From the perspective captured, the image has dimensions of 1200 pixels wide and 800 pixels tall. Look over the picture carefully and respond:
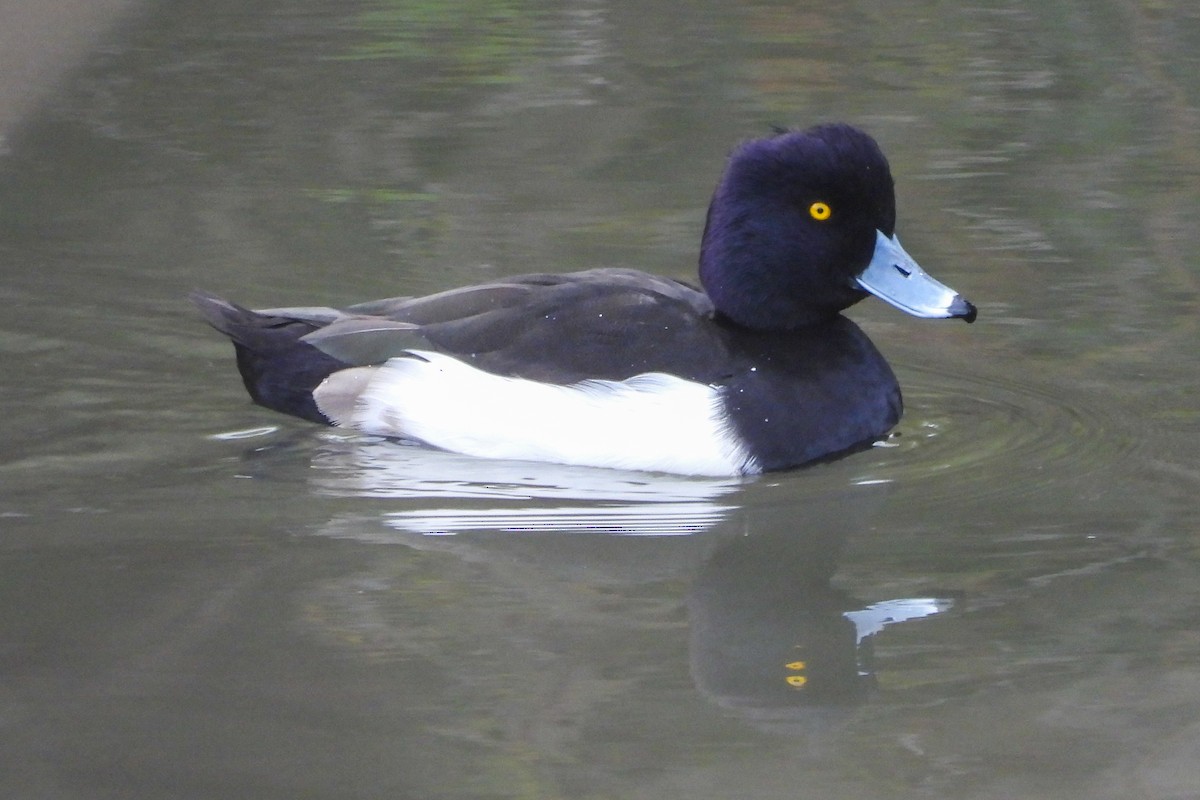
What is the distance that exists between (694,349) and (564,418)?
476mm

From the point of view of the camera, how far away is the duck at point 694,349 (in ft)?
18.7

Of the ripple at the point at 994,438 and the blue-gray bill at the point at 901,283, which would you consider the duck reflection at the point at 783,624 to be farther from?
the blue-gray bill at the point at 901,283

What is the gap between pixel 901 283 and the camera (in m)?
5.96

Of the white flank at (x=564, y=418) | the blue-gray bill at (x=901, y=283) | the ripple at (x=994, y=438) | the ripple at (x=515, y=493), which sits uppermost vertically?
the blue-gray bill at (x=901, y=283)

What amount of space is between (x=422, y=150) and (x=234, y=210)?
1.35 m

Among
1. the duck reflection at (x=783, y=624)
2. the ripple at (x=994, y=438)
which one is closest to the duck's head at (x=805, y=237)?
the ripple at (x=994, y=438)

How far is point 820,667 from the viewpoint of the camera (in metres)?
4.39

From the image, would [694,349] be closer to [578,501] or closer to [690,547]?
[578,501]

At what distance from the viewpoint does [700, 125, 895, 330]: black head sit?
5820 mm

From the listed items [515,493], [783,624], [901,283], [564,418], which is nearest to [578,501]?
[515,493]

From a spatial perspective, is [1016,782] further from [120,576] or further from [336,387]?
[336,387]

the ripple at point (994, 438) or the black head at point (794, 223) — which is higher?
the black head at point (794, 223)

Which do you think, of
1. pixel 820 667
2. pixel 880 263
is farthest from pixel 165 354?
pixel 820 667

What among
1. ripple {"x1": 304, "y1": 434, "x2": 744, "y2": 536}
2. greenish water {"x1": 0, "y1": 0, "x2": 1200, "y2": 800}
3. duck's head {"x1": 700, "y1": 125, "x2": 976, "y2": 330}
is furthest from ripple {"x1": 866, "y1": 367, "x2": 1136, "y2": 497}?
ripple {"x1": 304, "y1": 434, "x2": 744, "y2": 536}
